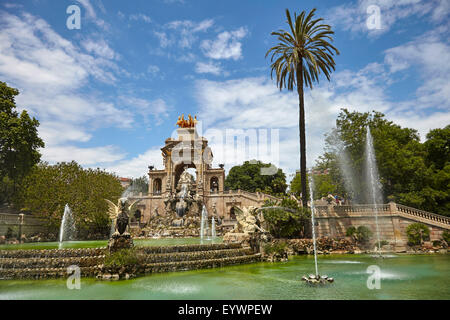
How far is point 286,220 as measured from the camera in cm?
2027

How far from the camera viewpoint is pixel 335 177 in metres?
26.7

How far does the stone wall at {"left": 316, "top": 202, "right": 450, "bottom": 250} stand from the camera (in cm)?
2016

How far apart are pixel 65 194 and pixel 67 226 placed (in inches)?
150

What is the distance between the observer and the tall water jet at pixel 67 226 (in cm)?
2809

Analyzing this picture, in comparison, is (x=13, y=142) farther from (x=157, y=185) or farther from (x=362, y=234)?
(x=362, y=234)

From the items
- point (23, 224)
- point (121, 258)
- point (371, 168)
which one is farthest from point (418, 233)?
point (23, 224)

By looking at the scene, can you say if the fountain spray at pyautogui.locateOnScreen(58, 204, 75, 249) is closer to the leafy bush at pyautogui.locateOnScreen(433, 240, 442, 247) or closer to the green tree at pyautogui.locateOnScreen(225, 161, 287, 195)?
the leafy bush at pyautogui.locateOnScreen(433, 240, 442, 247)

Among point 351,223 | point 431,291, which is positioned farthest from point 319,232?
point 431,291

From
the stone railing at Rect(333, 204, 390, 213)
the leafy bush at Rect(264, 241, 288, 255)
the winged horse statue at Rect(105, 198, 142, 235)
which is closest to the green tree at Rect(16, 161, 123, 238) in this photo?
the winged horse statue at Rect(105, 198, 142, 235)

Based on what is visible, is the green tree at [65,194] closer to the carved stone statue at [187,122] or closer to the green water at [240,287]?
the green water at [240,287]

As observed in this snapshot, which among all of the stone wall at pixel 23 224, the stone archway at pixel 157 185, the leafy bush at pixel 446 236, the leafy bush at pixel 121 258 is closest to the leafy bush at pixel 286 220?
the leafy bush at pixel 446 236
